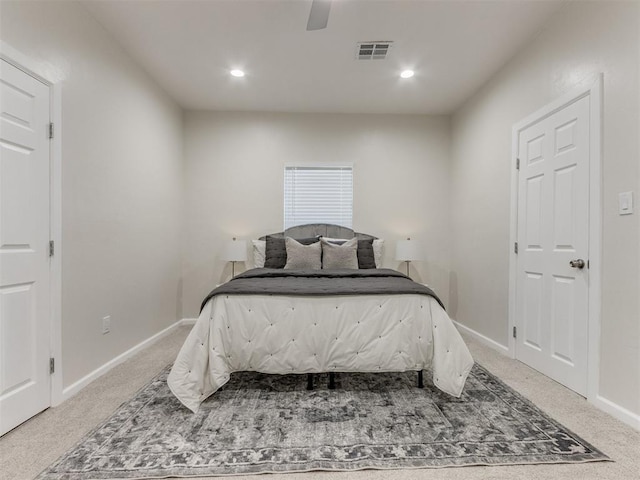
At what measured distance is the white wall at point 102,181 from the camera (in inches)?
82.4

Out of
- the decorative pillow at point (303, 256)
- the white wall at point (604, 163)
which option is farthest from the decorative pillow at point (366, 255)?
the white wall at point (604, 163)

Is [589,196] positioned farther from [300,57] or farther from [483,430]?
[300,57]

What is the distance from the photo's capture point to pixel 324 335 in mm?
2127

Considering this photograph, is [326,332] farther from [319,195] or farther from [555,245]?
[319,195]

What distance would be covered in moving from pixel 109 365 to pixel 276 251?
1.84m

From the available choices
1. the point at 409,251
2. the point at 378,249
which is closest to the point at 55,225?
the point at 378,249

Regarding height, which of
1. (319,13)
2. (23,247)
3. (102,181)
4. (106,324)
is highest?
(319,13)

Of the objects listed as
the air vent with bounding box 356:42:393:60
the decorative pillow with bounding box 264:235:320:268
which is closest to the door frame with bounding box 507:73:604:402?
the air vent with bounding box 356:42:393:60

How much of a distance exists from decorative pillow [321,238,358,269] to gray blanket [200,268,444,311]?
62cm

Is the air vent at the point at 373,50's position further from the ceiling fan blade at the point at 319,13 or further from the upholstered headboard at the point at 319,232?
the upholstered headboard at the point at 319,232

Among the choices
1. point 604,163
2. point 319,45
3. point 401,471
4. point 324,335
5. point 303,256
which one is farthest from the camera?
point 303,256

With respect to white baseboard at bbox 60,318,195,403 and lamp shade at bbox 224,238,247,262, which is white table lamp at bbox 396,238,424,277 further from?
white baseboard at bbox 60,318,195,403

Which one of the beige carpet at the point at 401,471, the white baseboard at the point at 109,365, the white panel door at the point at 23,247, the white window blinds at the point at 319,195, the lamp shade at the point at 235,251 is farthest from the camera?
the white window blinds at the point at 319,195

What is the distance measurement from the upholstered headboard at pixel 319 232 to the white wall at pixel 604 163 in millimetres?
1306
